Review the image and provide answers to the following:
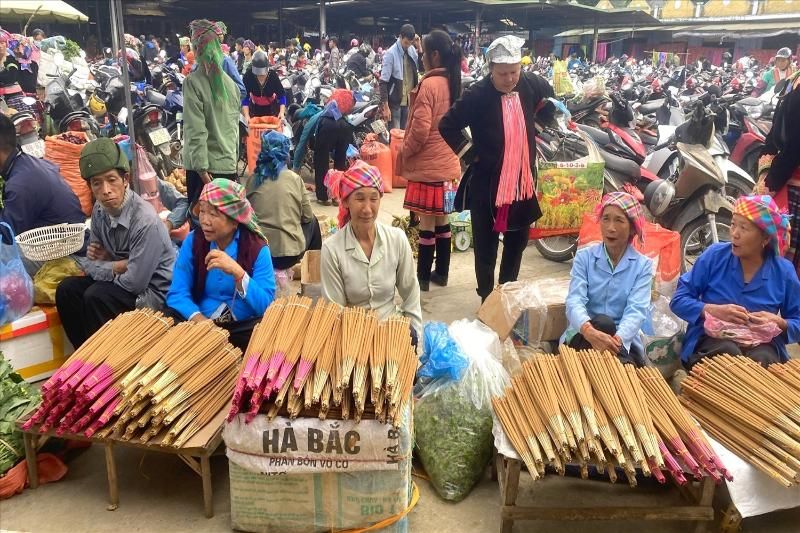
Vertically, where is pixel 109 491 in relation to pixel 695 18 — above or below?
below

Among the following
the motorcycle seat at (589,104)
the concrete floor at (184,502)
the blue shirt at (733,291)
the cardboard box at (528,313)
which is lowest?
the concrete floor at (184,502)

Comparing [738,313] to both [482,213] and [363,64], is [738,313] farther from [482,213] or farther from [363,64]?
[363,64]

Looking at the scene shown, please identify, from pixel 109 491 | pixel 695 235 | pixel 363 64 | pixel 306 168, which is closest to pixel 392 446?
pixel 109 491

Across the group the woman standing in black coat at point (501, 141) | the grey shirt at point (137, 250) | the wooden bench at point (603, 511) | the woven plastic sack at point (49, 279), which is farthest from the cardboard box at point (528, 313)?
the woven plastic sack at point (49, 279)

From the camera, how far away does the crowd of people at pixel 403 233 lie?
3059mm

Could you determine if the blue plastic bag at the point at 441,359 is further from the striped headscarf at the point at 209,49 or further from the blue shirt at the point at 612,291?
the striped headscarf at the point at 209,49

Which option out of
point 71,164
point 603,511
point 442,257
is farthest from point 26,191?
point 603,511

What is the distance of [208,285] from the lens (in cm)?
318

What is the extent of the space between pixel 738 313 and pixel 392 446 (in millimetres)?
1813

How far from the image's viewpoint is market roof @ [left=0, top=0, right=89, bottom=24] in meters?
16.2

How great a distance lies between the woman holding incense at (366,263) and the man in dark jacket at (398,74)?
670 cm

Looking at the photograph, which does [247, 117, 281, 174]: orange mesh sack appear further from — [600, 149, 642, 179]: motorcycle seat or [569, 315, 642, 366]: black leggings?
[569, 315, 642, 366]: black leggings

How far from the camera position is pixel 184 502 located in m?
2.72

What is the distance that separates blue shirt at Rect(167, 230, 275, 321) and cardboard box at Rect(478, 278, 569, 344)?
1.40 metres
